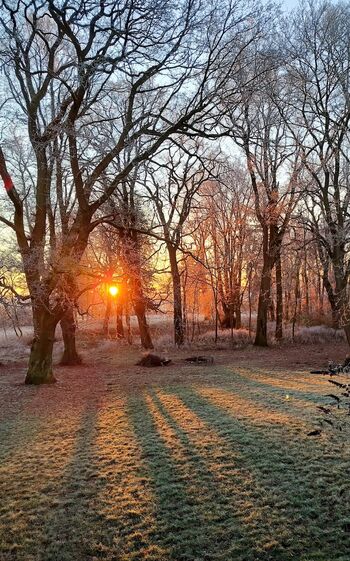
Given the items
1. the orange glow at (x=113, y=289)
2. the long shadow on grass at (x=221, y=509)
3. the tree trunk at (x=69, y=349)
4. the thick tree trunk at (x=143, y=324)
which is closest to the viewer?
the long shadow on grass at (x=221, y=509)

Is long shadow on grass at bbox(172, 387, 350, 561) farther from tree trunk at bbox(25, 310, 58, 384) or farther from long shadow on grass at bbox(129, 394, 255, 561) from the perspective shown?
tree trunk at bbox(25, 310, 58, 384)

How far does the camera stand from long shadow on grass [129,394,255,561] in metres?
3.75

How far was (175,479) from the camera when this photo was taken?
16.5 ft

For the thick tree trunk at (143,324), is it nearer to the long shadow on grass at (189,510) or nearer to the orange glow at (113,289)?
the orange glow at (113,289)

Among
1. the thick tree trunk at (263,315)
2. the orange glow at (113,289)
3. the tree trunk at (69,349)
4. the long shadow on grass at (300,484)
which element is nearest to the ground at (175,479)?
the long shadow on grass at (300,484)

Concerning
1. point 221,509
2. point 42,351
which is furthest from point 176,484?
point 42,351

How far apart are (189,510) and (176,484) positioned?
58 cm

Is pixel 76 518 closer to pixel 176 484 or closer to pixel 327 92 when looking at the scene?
pixel 176 484

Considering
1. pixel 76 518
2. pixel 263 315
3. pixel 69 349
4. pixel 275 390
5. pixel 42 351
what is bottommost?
pixel 76 518

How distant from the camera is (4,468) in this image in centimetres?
568

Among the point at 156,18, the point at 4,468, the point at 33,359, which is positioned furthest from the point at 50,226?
the point at 4,468

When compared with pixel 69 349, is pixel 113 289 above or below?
above

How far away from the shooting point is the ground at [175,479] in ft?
12.6

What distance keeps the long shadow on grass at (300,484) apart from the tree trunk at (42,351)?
619 centimetres
